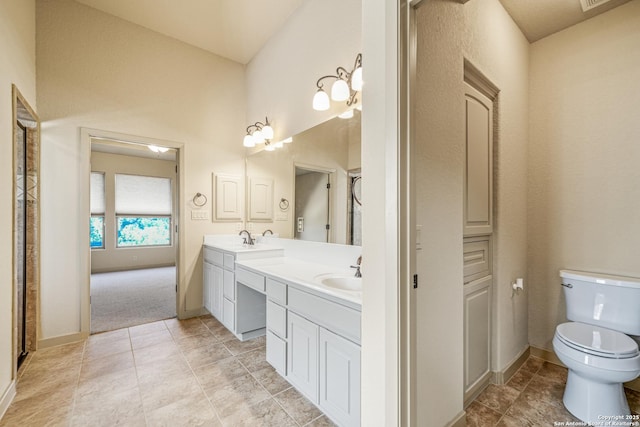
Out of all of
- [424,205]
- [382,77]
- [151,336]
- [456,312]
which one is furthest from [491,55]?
[151,336]

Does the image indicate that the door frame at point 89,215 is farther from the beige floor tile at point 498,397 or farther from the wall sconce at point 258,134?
the beige floor tile at point 498,397

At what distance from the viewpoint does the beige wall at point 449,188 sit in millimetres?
1247

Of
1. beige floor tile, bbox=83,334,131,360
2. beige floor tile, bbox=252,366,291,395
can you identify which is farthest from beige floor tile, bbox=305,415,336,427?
beige floor tile, bbox=83,334,131,360

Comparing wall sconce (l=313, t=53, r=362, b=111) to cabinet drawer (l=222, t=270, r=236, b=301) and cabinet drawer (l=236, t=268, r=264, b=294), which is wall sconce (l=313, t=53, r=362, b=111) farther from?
cabinet drawer (l=222, t=270, r=236, b=301)

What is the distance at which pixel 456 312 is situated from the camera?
1.47 metres

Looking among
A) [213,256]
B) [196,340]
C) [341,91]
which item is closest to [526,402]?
[341,91]

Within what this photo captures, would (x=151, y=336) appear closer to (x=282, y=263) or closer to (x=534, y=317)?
(x=282, y=263)

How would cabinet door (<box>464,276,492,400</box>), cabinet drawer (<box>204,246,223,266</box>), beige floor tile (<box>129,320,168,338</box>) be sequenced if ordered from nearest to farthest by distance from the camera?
cabinet door (<box>464,276,492,400</box>) → beige floor tile (<box>129,320,168,338</box>) → cabinet drawer (<box>204,246,223,266</box>)

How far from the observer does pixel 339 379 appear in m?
1.43

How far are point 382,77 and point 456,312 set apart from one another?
1.26 meters

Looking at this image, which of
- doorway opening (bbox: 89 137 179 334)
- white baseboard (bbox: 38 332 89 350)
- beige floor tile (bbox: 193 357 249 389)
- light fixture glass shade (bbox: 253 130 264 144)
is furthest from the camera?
doorway opening (bbox: 89 137 179 334)

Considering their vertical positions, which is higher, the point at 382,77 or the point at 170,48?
the point at 170,48

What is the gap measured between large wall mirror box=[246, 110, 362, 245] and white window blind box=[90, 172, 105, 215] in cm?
478

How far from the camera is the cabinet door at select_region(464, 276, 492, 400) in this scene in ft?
5.39
